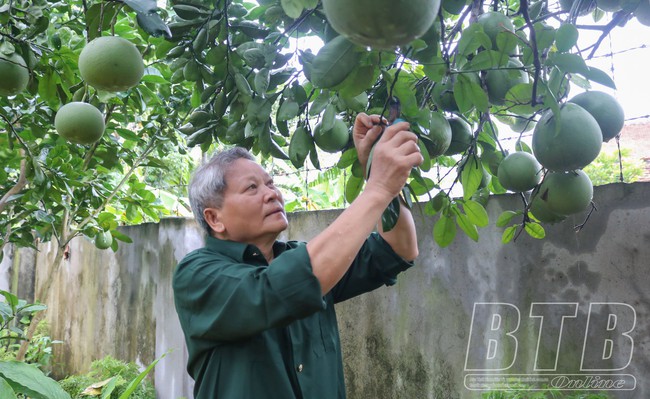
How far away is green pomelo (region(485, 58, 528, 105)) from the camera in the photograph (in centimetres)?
124

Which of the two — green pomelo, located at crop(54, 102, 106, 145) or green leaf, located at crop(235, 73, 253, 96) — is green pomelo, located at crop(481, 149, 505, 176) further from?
green pomelo, located at crop(54, 102, 106, 145)

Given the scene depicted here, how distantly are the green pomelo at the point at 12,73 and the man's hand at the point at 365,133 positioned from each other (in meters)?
0.95

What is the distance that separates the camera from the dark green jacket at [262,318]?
1277mm

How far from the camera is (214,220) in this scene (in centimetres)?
172

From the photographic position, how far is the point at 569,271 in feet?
8.60

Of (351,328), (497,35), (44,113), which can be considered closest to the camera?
(497,35)

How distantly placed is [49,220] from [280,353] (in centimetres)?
166

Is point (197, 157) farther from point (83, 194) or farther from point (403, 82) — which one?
point (403, 82)

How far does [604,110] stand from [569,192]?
0.17 metres

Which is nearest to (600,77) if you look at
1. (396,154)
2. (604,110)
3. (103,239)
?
(604,110)

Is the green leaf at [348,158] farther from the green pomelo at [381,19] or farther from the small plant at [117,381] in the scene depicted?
the small plant at [117,381]

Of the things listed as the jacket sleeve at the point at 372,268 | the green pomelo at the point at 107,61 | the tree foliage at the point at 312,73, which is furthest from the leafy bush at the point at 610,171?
Result: the green pomelo at the point at 107,61

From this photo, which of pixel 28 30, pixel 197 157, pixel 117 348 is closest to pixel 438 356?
pixel 28 30

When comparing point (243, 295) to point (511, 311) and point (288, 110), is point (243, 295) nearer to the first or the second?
point (288, 110)
